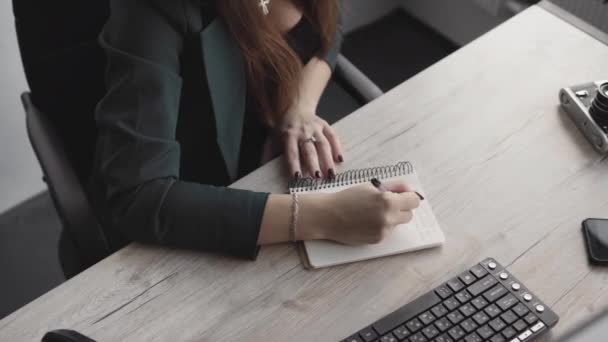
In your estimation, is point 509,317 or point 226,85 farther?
point 226,85

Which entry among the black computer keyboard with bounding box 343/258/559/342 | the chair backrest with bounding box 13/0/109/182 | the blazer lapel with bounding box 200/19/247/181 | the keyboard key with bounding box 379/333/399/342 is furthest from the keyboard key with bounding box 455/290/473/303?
the chair backrest with bounding box 13/0/109/182

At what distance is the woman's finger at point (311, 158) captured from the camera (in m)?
0.94

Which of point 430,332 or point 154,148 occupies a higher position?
point 154,148

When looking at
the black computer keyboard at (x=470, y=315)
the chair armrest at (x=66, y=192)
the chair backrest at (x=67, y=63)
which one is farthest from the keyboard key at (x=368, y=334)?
the chair backrest at (x=67, y=63)

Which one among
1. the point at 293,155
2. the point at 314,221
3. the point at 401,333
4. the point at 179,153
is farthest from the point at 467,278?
the point at 179,153

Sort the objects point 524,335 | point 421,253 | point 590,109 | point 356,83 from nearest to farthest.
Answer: point 524,335, point 421,253, point 590,109, point 356,83

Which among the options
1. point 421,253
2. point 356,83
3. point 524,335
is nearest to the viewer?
point 524,335

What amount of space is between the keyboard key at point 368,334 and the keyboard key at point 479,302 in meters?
0.14

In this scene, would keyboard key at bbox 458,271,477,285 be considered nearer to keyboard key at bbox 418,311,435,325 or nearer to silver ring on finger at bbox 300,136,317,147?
keyboard key at bbox 418,311,435,325

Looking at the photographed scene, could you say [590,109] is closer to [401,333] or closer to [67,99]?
[401,333]

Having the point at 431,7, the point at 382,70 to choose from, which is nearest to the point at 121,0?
the point at 382,70

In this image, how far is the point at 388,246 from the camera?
832 mm

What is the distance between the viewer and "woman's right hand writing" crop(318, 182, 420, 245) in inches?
32.2

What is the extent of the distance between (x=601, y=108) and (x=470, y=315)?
0.42 meters
